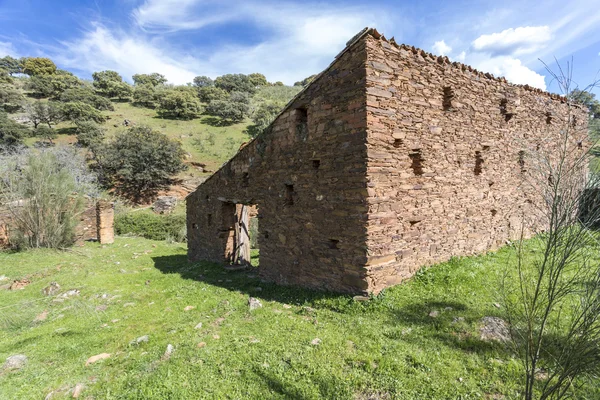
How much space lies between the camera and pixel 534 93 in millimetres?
9000

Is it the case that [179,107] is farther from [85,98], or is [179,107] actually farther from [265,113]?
[265,113]

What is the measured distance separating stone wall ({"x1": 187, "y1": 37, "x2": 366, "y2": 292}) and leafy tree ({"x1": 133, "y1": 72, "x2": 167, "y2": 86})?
65759 millimetres

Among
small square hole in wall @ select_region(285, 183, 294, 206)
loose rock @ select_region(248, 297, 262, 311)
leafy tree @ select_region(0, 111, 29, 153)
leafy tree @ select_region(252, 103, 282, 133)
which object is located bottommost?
loose rock @ select_region(248, 297, 262, 311)

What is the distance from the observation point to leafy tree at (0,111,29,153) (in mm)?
26606

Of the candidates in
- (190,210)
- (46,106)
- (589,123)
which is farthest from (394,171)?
(46,106)

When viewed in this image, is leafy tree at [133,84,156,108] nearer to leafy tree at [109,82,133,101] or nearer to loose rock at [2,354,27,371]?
leafy tree at [109,82,133,101]

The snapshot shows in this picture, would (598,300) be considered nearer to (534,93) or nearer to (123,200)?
(534,93)

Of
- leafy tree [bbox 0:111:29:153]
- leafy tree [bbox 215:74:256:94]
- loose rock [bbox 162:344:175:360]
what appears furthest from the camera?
leafy tree [bbox 215:74:256:94]

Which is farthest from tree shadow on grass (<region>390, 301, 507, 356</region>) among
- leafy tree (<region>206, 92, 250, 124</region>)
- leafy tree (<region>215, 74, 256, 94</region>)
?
leafy tree (<region>215, 74, 256, 94</region>)

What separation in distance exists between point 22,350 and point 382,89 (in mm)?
8118

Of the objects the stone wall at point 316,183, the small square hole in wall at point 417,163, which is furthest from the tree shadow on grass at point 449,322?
the small square hole in wall at point 417,163

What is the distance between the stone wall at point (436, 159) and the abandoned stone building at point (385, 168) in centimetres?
3

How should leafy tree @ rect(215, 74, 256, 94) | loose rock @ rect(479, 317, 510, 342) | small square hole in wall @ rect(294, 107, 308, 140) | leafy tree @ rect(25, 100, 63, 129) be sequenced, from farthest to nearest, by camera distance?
leafy tree @ rect(215, 74, 256, 94), leafy tree @ rect(25, 100, 63, 129), small square hole in wall @ rect(294, 107, 308, 140), loose rock @ rect(479, 317, 510, 342)

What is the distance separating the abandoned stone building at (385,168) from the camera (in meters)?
5.41
